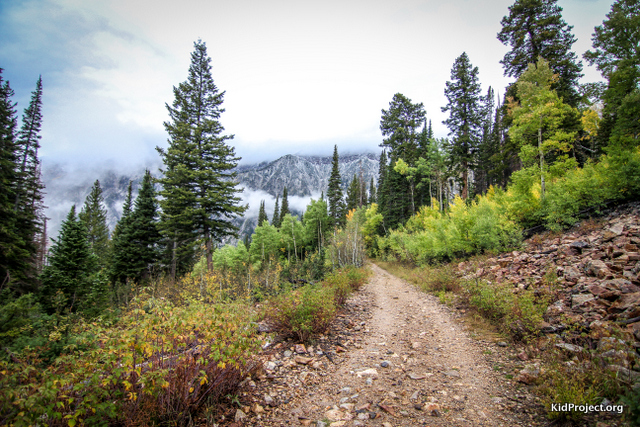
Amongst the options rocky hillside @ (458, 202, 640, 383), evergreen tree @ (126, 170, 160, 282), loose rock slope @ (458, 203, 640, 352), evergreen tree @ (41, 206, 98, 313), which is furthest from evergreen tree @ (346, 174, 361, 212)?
evergreen tree @ (41, 206, 98, 313)

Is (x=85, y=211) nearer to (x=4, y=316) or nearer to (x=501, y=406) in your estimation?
(x=4, y=316)

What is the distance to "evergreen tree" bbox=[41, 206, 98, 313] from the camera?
1267cm

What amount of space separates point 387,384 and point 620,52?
22.3 m

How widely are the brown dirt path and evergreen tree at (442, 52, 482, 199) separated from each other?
19648 mm

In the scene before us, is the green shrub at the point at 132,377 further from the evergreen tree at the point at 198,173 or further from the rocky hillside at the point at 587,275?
the evergreen tree at the point at 198,173

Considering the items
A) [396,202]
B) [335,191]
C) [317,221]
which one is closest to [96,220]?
[317,221]

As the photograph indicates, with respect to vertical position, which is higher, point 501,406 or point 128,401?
point 128,401

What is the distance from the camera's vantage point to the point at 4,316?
5.96 metres

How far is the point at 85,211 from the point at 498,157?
6031 centimetres

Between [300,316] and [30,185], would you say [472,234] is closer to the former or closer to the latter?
[300,316]

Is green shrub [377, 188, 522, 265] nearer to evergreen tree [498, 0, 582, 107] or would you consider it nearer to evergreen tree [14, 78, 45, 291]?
evergreen tree [498, 0, 582, 107]

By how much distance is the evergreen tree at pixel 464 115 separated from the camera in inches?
843

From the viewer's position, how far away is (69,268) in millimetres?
13164

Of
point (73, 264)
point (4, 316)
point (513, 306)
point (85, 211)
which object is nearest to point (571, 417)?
point (513, 306)
